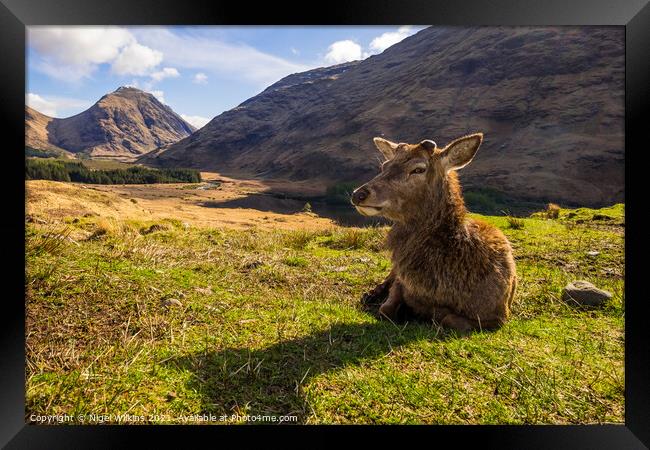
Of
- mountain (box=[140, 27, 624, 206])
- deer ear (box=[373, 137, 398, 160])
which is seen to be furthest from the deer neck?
mountain (box=[140, 27, 624, 206])

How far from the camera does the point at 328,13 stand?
2818 millimetres

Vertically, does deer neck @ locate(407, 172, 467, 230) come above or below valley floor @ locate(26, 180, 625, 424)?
above

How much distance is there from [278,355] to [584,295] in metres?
4.16

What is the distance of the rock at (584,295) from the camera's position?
4367 mm

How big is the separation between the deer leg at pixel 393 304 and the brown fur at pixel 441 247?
0.01 m

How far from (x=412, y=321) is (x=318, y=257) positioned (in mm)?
3707

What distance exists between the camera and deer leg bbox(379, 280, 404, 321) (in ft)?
12.9

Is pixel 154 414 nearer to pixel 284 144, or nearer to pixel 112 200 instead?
pixel 112 200

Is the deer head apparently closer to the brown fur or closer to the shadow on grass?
the brown fur

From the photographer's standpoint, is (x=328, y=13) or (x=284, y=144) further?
(x=284, y=144)

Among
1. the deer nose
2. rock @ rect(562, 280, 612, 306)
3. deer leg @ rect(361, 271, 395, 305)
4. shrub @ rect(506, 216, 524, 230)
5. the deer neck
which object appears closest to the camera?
the deer nose

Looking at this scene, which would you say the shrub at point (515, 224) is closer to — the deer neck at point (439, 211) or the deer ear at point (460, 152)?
the deer neck at point (439, 211)

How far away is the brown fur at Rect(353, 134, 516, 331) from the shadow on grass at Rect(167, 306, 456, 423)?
0.44 metres

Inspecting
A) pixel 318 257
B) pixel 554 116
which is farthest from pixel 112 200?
pixel 554 116
